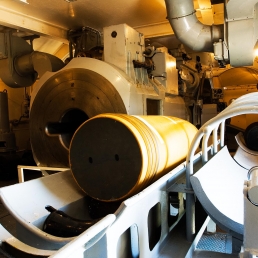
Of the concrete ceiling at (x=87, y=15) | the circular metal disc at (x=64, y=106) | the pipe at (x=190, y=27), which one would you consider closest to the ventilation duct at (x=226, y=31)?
the pipe at (x=190, y=27)

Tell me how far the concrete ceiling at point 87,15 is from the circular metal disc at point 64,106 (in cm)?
112

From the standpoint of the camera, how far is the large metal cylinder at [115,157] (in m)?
1.36

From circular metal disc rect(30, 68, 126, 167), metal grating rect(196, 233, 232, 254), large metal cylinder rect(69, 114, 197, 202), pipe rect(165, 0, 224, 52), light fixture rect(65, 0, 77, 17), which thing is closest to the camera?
large metal cylinder rect(69, 114, 197, 202)

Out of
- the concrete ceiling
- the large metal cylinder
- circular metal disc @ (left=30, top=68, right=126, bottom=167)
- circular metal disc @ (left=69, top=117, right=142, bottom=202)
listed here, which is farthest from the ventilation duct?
circular metal disc @ (left=69, top=117, right=142, bottom=202)

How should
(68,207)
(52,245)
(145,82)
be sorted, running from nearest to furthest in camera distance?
1. (52,245)
2. (68,207)
3. (145,82)

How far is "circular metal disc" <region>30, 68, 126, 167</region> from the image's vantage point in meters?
2.71

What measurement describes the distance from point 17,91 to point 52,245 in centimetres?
510

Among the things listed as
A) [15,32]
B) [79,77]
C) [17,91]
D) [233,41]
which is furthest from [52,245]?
[17,91]

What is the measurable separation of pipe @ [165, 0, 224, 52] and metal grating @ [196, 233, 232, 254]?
214 centimetres

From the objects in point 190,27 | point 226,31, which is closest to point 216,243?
point 226,31

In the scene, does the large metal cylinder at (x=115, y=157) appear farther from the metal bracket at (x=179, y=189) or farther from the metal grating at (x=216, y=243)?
the metal grating at (x=216, y=243)

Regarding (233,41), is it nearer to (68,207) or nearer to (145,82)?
(145,82)

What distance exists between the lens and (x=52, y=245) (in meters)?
1.17

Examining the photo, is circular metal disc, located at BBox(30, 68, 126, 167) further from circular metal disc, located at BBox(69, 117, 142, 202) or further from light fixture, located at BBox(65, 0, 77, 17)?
circular metal disc, located at BBox(69, 117, 142, 202)
